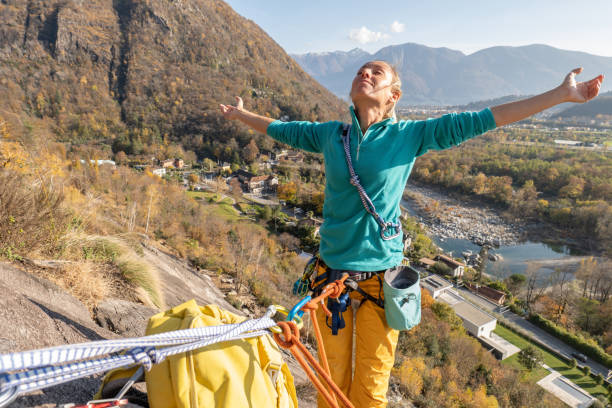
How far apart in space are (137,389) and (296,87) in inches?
4108

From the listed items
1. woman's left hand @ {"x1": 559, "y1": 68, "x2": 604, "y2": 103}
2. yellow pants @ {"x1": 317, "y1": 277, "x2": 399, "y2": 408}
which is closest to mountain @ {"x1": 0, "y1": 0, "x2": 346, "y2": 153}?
yellow pants @ {"x1": 317, "y1": 277, "x2": 399, "y2": 408}

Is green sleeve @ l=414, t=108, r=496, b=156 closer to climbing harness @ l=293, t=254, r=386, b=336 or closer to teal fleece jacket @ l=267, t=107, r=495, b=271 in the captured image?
teal fleece jacket @ l=267, t=107, r=495, b=271

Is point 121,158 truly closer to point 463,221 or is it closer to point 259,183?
point 259,183

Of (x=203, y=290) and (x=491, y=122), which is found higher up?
(x=491, y=122)

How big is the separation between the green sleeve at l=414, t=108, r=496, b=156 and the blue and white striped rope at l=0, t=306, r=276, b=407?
1.17 m

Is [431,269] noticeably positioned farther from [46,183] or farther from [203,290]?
[46,183]

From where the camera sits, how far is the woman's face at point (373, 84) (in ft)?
5.46

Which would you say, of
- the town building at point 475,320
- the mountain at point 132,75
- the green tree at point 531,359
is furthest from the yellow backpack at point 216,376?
the mountain at point 132,75

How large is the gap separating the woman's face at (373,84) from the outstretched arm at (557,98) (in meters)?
0.55

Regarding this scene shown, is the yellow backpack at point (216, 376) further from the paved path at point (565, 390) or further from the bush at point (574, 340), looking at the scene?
the bush at point (574, 340)

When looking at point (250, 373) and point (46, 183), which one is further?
point (46, 183)

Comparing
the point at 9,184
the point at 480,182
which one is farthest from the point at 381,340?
the point at 480,182

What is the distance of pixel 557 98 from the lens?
4.37ft

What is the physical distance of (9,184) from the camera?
2826 mm
